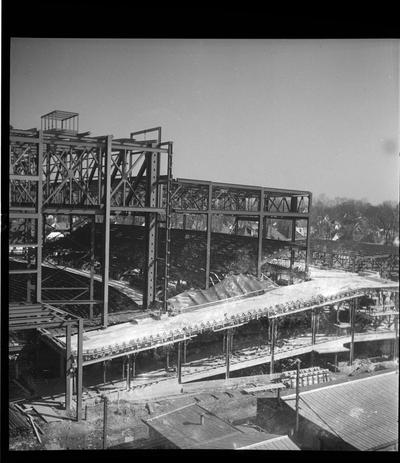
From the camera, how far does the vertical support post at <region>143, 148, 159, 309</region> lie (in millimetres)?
17453

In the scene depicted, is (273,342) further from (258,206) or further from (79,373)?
(79,373)

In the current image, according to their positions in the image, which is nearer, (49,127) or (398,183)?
(398,183)

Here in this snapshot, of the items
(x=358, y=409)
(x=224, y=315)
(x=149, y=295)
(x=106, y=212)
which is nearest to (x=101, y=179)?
(x=106, y=212)

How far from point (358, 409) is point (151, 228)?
10302 mm

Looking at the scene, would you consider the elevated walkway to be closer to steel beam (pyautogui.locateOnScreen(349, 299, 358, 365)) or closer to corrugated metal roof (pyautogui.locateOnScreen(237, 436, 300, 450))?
steel beam (pyautogui.locateOnScreen(349, 299, 358, 365))

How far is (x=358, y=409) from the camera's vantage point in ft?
48.1

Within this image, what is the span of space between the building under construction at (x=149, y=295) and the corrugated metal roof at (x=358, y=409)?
2.02m

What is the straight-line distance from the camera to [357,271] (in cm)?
2369

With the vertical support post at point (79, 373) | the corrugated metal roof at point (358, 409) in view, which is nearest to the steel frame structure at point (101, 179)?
the vertical support post at point (79, 373)

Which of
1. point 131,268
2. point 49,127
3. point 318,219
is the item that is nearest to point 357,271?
point 318,219

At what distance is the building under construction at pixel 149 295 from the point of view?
15.4 meters

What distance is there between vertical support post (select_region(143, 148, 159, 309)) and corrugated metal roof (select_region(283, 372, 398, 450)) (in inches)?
280
